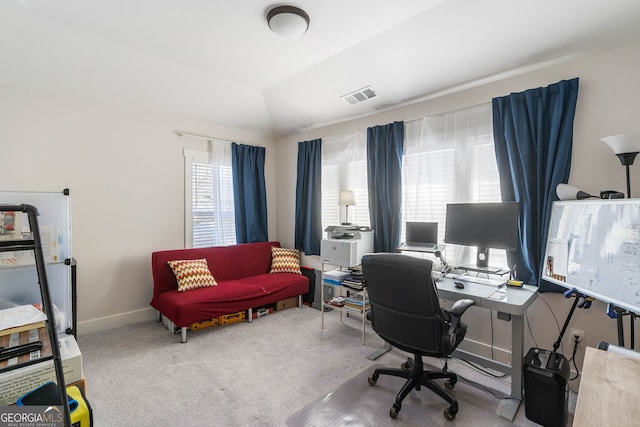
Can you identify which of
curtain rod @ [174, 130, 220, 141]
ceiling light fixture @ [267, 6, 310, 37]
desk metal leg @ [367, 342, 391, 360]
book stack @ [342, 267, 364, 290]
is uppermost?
ceiling light fixture @ [267, 6, 310, 37]

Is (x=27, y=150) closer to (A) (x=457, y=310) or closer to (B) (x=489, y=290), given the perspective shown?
(A) (x=457, y=310)

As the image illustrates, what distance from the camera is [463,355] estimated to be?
248 centimetres

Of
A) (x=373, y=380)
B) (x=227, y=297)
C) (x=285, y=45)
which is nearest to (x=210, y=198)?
(x=227, y=297)

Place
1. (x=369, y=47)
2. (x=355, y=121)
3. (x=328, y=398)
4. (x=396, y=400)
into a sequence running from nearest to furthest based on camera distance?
(x=396, y=400), (x=328, y=398), (x=369, y=47), (x=355, y=121)

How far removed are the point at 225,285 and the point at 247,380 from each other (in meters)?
1.41

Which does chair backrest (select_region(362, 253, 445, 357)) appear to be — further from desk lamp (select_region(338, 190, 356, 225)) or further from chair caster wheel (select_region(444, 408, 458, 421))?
desk lamp (select_region(338, 190, 356, 225))

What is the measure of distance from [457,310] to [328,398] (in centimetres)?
109

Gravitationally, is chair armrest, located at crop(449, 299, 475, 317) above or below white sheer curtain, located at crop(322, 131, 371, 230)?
below

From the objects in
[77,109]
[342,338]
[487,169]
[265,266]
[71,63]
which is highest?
[71,63]

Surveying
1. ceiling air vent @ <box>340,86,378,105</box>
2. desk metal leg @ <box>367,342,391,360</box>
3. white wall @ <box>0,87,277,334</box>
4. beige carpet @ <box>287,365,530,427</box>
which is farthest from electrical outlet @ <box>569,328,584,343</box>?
white wall @ <box>0,87,277,334</box>

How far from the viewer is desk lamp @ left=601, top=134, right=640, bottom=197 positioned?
1.79 meters

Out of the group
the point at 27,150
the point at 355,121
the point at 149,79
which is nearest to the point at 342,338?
the point at 355,121

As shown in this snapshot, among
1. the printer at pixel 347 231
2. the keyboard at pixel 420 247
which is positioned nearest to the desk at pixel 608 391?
the keyboard at pixel 420 247

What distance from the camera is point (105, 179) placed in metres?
3.24
